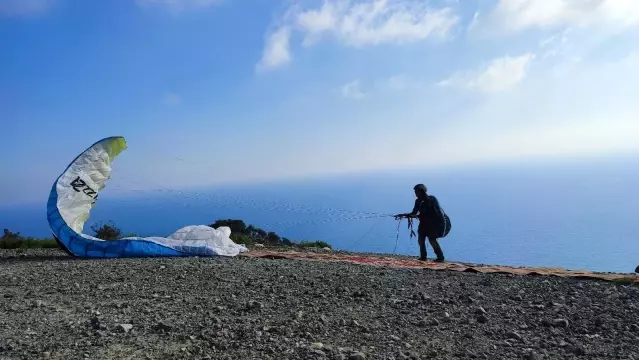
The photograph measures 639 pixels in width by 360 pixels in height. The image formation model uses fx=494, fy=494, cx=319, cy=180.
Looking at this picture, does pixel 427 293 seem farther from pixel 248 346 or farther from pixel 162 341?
pixel 162 341

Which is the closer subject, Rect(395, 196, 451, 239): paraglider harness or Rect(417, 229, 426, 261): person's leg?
Rect(395, 196, 451, 239): paraglider harness

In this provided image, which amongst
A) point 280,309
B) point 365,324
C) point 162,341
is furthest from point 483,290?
point 162,341

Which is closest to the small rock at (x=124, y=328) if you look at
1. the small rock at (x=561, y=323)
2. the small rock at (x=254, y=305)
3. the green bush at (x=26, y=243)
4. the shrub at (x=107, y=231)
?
the small rock at (x=254, y=305)

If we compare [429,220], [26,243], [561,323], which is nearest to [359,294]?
[561,323]

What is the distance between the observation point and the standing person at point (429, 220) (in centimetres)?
1329

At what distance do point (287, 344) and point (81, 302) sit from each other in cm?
396

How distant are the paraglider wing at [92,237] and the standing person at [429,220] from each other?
502 cm

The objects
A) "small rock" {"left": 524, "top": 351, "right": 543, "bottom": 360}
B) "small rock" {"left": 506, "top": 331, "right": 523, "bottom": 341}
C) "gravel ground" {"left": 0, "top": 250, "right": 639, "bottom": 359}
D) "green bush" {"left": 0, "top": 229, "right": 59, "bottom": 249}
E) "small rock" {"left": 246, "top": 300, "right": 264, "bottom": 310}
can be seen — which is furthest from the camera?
"green bush" {"left": 0, "top": 229, "right": 59, "bottom": 249}

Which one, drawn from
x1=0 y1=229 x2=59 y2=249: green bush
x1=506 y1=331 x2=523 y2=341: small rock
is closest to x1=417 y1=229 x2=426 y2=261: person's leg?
x1=506 y1=331 x2=523 y2=341: small rock

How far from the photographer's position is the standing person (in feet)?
43.6

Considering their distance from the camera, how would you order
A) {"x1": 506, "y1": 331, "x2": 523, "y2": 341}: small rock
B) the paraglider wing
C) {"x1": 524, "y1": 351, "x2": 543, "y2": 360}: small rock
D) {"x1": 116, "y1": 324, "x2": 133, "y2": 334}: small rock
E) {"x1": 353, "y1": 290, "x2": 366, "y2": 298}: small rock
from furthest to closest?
the paraglider wing
{"x1": 353, "y1": 290, "x2": 366, "y2": 298}: small rock
{"x1": 116, "y1": 324, "x2": 133, "y2": 334}: small rock
{"x1": 506, "y1": 331, "x2": 523, "y2": 341}: small rock
{"x1": 524, "y1": 351, "x2": 543, "y2": 360}: small rock

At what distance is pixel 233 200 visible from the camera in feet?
69.3

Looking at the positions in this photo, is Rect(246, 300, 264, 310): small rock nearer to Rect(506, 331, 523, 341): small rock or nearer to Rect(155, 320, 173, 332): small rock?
Rect(155, 320, 173, 332): small rock

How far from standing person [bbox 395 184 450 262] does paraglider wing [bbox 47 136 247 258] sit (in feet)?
16.5
